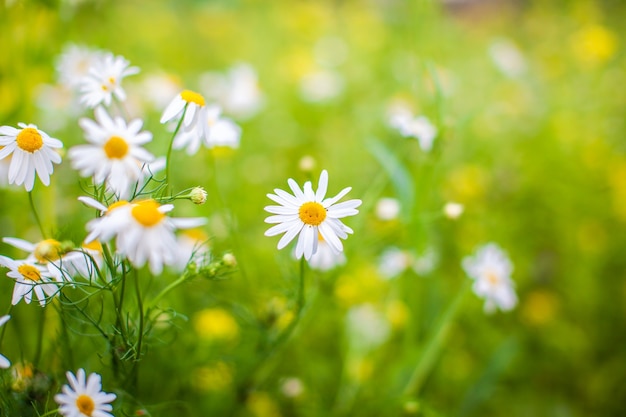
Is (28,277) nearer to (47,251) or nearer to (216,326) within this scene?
(47,251)

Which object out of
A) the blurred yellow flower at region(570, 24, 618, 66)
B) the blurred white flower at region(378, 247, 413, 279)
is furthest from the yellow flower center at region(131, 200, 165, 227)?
the blurred yellow flower at region(570, 24, 618, 66)

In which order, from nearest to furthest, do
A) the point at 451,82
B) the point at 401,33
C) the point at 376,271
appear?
the point at 376,271
the point at 451,82
the point at 401,33

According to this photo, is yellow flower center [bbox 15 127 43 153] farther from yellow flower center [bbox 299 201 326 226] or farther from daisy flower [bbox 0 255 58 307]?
yellow flower center [bbox 299 201 326 226]

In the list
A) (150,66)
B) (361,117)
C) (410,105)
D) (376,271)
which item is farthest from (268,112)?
(376,271)

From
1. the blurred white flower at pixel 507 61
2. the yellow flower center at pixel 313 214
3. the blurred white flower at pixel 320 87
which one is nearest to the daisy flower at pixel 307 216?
the yellow flower center at pixel 313 214

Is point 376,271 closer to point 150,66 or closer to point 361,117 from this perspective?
point 361,117

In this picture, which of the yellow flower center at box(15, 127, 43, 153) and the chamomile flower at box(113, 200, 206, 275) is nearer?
Result: the chamomile flower at box(113, 200, 206, 275)
